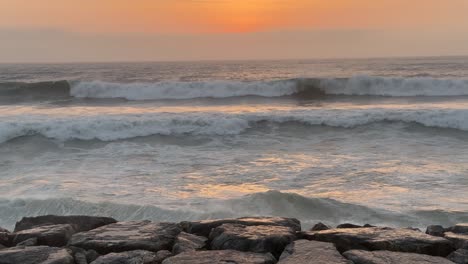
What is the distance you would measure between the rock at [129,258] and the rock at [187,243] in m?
0.20

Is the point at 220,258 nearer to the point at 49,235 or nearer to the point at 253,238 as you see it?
the point at 253,238

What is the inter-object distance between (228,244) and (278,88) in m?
19.9

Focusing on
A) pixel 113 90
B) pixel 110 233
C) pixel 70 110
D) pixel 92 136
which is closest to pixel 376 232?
pixel 110 233

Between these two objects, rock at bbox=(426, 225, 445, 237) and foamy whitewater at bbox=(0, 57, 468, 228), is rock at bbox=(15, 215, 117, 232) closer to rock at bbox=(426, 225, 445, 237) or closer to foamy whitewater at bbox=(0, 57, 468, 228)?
foamy whitewater at bbox=(0, 57, 468, 228)

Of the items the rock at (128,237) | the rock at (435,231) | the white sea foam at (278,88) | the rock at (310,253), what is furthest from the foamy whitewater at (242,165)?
the white sea foam at (278,88)

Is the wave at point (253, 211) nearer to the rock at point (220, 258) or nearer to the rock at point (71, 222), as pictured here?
the rock at point (71, 222)

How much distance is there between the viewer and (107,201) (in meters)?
5.93

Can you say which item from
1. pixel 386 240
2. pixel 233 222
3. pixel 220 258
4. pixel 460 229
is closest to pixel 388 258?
pixel 386 240

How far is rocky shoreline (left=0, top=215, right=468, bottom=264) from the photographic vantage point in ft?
10.0

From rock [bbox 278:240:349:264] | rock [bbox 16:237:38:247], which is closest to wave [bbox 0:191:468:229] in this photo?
rock [bbox 278:240:349:264]

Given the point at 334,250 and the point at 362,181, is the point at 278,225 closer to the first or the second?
the point at 334,250

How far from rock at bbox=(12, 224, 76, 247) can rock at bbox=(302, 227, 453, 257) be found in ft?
6.47

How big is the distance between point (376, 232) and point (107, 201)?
3.71m

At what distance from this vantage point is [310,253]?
10.2 feet
